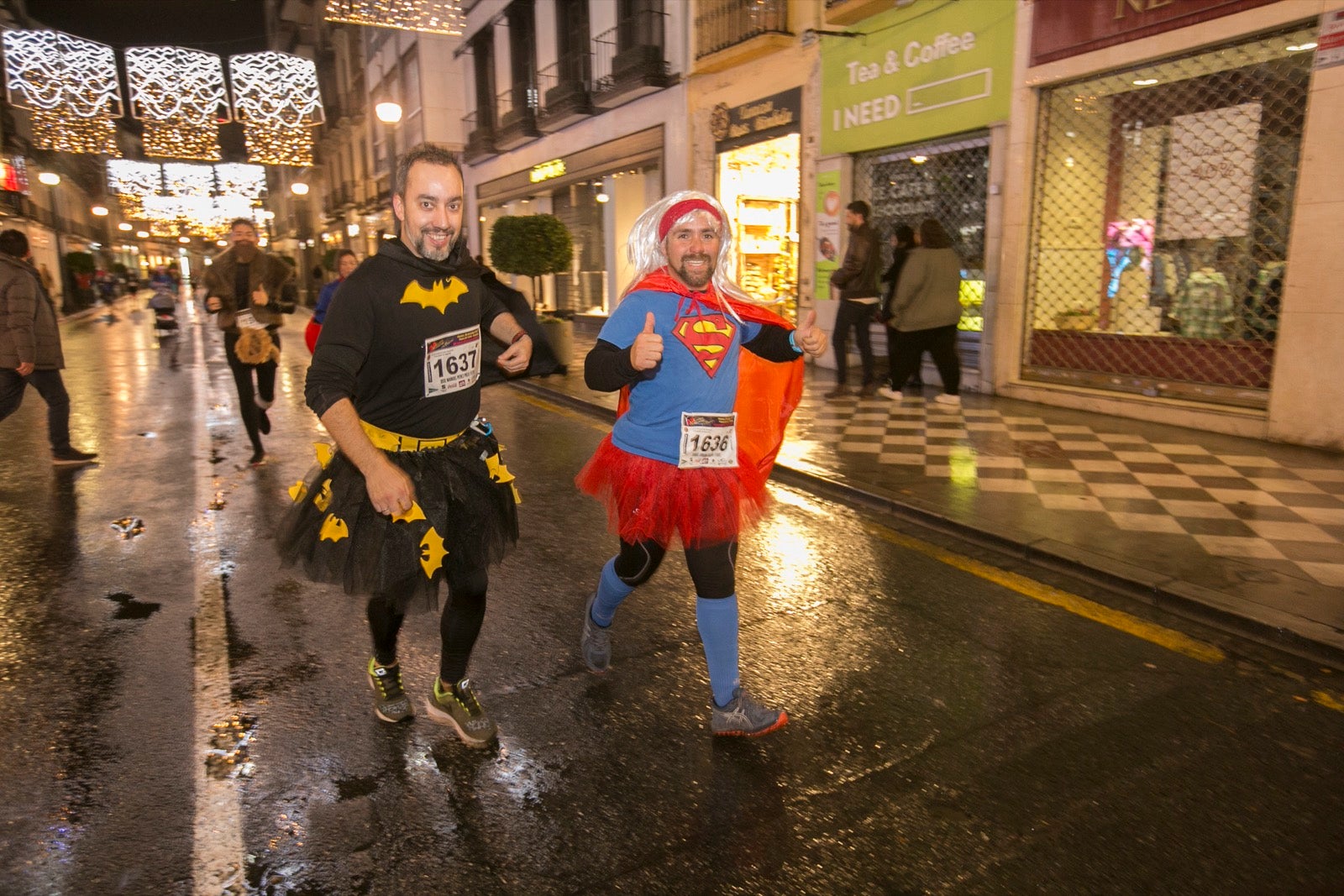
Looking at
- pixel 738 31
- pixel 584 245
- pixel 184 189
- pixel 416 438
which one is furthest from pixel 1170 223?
pixel 184 189

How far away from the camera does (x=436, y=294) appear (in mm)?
2775

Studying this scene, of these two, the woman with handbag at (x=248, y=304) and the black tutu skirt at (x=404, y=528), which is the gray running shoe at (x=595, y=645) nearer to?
the black tutu skirt at (x=404, y=528)

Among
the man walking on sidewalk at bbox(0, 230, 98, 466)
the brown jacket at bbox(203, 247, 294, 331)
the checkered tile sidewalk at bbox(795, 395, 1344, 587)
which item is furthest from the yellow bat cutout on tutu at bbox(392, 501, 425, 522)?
the man walking on sidewalk at bbox(0, 230, 98, 466)

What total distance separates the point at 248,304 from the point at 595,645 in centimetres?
531

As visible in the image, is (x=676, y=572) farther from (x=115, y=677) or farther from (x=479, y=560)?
(x=115, y=677)

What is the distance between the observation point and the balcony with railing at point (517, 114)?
21.5 m

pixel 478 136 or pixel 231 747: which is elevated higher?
pixel 478 136

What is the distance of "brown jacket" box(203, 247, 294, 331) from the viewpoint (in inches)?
A: 283

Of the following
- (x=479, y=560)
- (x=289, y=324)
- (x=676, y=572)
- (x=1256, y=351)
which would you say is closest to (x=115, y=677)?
(x=479, y=560)

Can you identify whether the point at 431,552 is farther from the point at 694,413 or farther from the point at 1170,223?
the point at 1170,223

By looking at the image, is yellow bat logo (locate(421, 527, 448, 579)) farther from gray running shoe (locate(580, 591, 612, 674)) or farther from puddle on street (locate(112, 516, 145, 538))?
puddle on street (locate(112, 516, 145, 538))

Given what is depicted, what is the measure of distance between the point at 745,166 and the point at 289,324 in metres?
17.7

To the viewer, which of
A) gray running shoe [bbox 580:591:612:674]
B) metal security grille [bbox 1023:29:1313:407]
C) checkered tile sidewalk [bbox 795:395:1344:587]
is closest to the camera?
gray running shoe [bbox 580:591:612:674]

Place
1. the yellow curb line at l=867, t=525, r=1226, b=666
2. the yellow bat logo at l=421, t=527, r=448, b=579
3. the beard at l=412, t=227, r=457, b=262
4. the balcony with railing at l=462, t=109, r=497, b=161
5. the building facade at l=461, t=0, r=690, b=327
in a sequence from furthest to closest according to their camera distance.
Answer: the balcony with railing at l=462, t=109, r=497, b=161 → the building facade at l=461, t=0, r=690, b=327 → the yellow curb line at l=867, t=525, r=1226, b=666 → the yellow bat logo at l=421, t=527, r=448, b=579 → the beard at l=412, t=227, r=457, b=262
